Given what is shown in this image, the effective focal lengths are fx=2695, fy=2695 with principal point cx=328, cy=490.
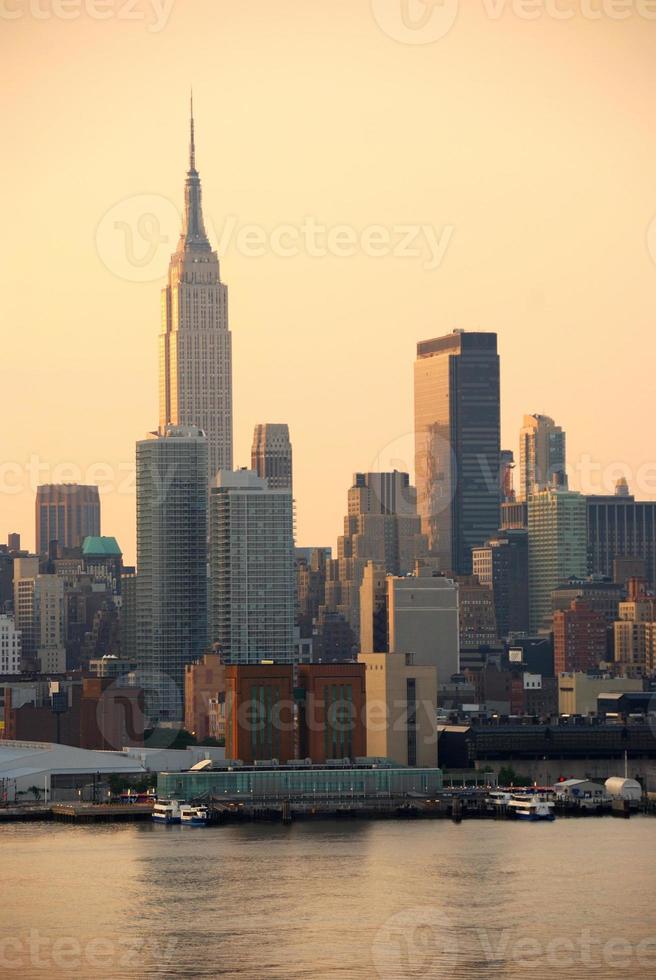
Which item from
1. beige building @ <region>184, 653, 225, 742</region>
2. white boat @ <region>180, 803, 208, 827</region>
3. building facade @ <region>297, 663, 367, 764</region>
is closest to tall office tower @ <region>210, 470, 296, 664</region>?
beige building @ <region>184, 653, 225, 742</region>

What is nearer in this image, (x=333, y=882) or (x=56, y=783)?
(x=333, y=882)

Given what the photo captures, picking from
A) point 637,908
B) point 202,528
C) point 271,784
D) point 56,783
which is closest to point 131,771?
point 56,783

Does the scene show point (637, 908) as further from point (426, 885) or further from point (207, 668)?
point (207, 668)

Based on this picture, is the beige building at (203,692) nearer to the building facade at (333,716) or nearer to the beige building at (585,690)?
the beige building at (585,690)

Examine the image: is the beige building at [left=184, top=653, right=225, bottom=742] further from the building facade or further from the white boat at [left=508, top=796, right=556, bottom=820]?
the white boat at [left=508, top=796, right=556, bottom=820]

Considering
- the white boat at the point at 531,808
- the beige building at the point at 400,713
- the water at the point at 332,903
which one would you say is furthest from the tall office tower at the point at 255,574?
the water at the point at 332,903

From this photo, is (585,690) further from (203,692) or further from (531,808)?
(531,808)

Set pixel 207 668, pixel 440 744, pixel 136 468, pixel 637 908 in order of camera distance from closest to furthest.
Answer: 1. pixel 637 908
2. pixel 440 744
3. pixel 207 668
4. pixel 136 468
